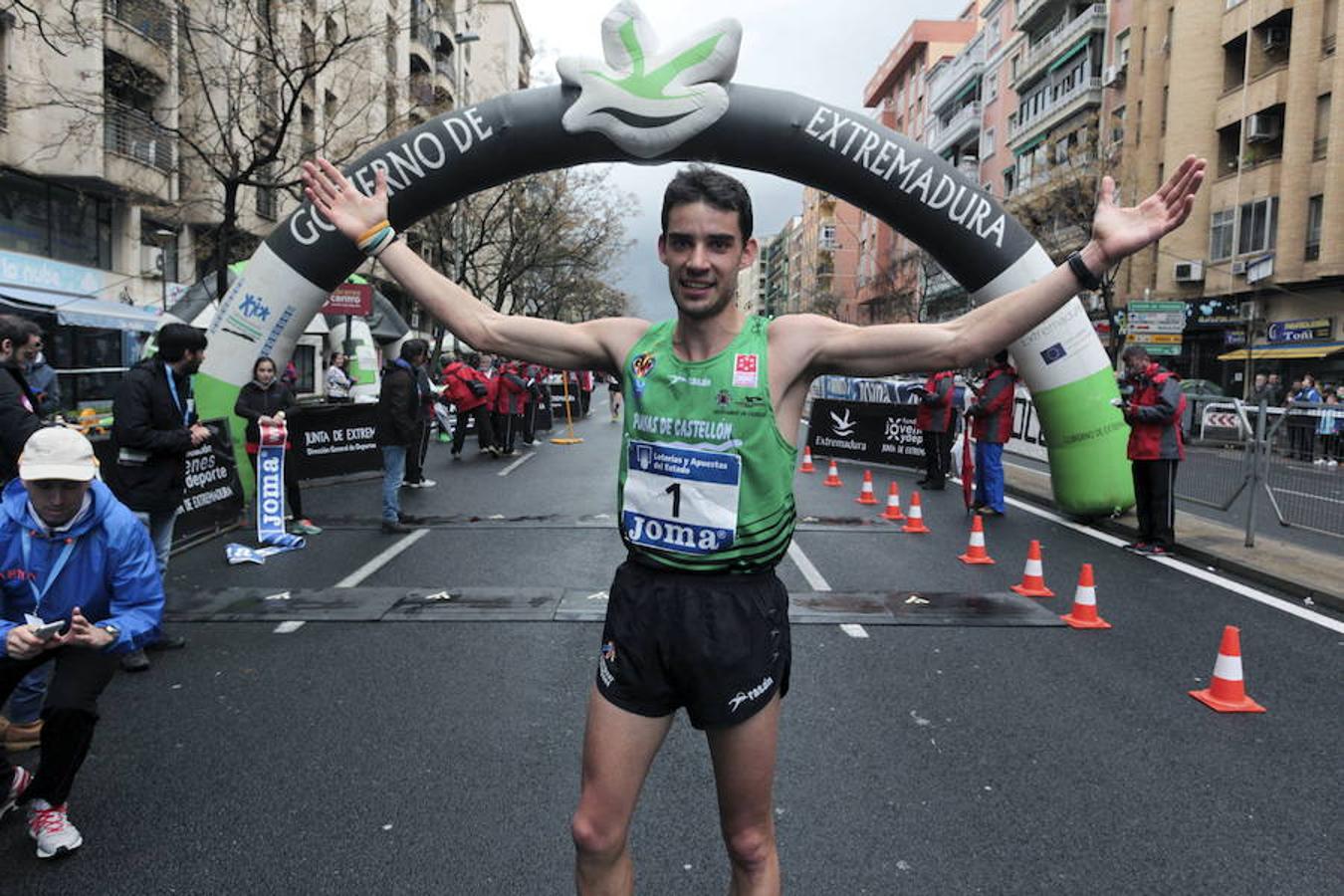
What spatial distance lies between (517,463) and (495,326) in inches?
565

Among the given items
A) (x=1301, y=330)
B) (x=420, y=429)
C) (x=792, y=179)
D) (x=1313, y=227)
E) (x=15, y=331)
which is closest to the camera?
(x=15, y=331)

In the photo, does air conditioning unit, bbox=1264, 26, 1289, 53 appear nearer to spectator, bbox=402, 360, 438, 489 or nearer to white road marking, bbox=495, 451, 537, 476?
white road marking, bbox=495, 451, 537, 476

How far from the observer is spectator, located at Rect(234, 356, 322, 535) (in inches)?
365

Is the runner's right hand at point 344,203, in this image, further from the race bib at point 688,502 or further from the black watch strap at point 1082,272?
the black watch strap at point 1082,272

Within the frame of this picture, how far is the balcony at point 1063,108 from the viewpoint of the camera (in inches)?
1544

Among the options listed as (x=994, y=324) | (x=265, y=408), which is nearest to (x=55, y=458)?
(x=994, y=324)

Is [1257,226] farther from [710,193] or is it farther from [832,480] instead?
[710,193]

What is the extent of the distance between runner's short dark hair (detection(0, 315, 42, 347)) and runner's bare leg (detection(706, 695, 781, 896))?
466cm

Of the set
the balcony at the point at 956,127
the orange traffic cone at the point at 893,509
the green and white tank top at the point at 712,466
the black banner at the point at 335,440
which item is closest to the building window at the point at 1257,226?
the orange traffic cone at the point at 893,509

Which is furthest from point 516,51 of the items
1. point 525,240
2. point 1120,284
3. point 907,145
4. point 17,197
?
point 907,145

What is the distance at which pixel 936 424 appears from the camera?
1312 cm

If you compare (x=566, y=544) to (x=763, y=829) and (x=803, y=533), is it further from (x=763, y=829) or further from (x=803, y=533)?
(x=763, y=829)

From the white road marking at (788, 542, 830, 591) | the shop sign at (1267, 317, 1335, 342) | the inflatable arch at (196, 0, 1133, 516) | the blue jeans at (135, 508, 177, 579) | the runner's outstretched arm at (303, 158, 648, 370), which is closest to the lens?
the runner's outstretched arm at (303, 158, 648, 370)

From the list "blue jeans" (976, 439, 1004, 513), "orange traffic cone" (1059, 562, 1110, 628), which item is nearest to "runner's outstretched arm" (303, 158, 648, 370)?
"orange traffic cone" (1059, 562, 1110, 628)
